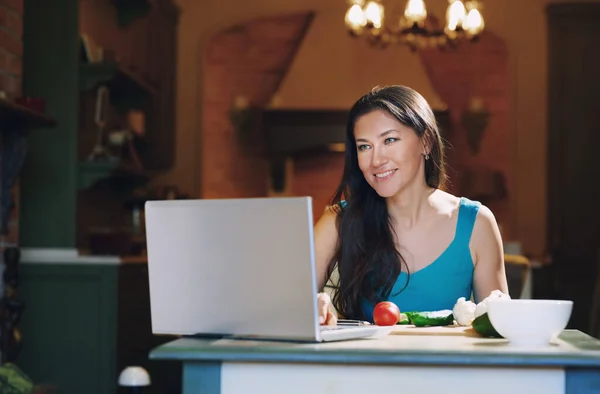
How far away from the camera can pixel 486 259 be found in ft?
7.70

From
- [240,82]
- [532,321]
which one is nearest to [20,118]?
[532,321]

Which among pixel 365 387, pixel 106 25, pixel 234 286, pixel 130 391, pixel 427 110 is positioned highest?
pixel 106 25

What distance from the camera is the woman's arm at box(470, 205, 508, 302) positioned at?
235 cm

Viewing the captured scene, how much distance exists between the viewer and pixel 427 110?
2.29 metres

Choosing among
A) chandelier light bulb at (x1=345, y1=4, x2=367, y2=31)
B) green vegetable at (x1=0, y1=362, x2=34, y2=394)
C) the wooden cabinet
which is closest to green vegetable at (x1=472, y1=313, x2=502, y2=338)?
green vegetable at (x1=0, y1=362, x2=34, y2=394)

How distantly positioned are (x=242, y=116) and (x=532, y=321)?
6.96m

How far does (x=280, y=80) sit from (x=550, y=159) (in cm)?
238

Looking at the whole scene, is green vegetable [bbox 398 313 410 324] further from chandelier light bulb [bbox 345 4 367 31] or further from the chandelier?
chandelier light bulb [bbox 345 4 367 31]

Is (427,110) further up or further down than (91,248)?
further up

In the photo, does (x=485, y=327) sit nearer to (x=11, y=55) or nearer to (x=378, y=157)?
(x=378, y=157)

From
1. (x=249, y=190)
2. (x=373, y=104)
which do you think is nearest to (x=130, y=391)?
(x=373, y=104)

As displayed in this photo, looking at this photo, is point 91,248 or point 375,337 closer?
point 375,337

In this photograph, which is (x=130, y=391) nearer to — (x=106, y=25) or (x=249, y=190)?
(x=106, y=25)

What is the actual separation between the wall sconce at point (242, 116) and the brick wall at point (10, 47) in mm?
4436
